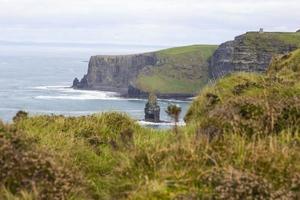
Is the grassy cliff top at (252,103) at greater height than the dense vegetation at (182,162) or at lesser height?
greater

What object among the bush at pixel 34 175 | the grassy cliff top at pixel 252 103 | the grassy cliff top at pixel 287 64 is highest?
the grassy cliff top at pixel 287 64

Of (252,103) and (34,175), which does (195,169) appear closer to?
(34,175)

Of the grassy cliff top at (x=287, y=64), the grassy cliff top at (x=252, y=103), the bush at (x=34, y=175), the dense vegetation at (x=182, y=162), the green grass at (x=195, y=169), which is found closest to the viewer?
the green grass at (x=195, y=169)

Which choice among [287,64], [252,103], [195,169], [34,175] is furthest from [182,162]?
[287,64]

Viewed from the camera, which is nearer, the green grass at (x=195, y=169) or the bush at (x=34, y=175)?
the green grass at (x=195, y=169)

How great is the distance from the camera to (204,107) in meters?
16.3

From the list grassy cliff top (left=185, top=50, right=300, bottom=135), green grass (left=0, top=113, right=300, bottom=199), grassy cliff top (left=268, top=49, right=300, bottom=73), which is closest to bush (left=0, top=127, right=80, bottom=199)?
green grass (left=0, top=113, right=300, bottom=199)

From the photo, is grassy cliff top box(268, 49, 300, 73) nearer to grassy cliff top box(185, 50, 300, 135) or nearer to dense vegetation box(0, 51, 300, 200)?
grassy cliff top box(185, 50, 300, 135)

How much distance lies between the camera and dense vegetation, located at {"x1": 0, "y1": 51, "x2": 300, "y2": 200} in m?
8.17

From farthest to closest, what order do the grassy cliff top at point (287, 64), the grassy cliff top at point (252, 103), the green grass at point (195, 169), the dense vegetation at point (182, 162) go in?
the grassy cliff top at point (287, 64)
the grassy cliff top at point (252, 103)
the dense vegetation at point (182, 162)
the green grass at point (195, 169)

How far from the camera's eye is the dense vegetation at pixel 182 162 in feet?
26.8

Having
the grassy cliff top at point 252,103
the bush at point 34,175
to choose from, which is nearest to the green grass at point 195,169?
the bush at point 34,175

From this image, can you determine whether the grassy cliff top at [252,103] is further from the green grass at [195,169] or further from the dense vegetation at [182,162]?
the green grass at [195,169]

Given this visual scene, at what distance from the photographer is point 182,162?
29.8 feet
